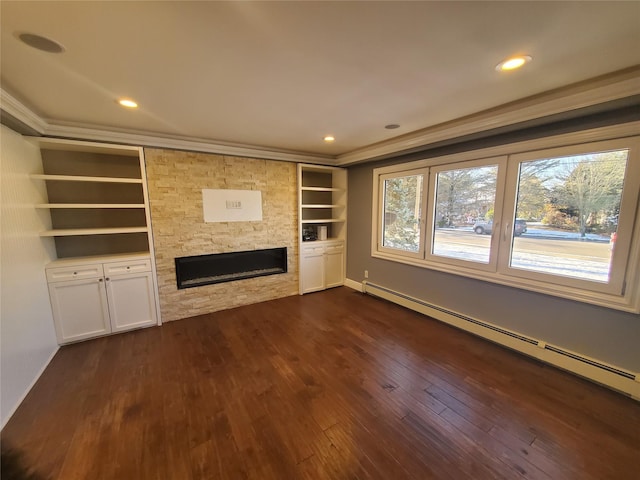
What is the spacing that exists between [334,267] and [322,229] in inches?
30.9

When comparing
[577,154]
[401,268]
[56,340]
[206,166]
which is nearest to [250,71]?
[206,166]

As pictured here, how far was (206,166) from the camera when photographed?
11.5 ft

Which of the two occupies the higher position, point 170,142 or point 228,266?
point 170,142

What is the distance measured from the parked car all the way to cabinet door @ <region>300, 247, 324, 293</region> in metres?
2.50

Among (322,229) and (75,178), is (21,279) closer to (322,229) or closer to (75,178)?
(75,178)

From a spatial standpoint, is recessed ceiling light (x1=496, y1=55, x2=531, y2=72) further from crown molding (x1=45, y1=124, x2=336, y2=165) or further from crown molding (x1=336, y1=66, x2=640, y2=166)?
crown molding (x1=45, y1=124, x2=336, y2=165)

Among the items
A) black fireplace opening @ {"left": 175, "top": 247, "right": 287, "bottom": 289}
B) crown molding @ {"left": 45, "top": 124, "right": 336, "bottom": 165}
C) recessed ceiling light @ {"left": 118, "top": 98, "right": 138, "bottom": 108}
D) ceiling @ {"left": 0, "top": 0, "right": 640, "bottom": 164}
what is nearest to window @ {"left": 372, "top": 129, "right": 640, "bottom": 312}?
ceiling @ {"left": 0, "top": 0, "right": 640, "bottom": 164}

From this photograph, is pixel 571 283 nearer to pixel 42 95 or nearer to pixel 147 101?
pixel 147 101


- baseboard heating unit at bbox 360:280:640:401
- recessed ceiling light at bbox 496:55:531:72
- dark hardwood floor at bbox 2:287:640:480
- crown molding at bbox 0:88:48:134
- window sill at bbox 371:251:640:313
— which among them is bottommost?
dark hardwood floor at bbox 2:287:640:480

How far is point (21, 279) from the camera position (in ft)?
7.21

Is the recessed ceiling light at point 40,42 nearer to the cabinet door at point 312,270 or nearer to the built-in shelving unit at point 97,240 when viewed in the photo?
the built-in shelving unit at point 97,240

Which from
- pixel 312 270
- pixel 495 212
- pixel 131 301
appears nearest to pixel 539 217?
pixel 495 212

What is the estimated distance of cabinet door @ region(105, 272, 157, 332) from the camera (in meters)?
3.01

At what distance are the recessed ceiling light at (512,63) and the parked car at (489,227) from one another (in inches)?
63.2
